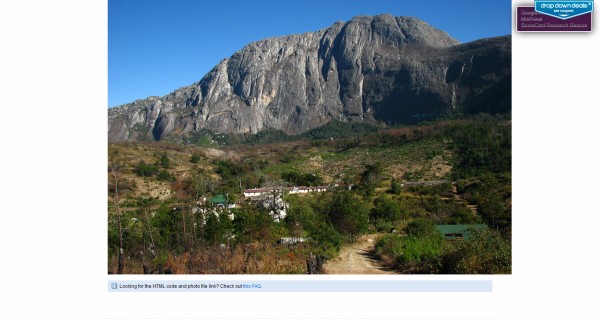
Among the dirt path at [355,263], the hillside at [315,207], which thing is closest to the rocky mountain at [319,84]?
the hillside at [315,207]

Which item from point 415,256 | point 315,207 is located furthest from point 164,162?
point 415,256

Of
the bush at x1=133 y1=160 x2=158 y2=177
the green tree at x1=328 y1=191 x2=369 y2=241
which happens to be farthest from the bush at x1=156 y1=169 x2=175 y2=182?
the green tree at x1=328 y1=191 x2=369 y2=241

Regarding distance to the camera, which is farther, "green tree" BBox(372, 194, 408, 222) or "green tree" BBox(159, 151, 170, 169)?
"green tree" BBox(159, 151, 170, 169)

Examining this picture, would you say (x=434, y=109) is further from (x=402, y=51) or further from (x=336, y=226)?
(x=336, y=226)

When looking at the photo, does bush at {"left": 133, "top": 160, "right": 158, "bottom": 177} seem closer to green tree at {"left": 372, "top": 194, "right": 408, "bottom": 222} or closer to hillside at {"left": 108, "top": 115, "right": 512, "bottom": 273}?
hillside at {"left": 108, "top": 115, "right": 512, "bottom": 273}
